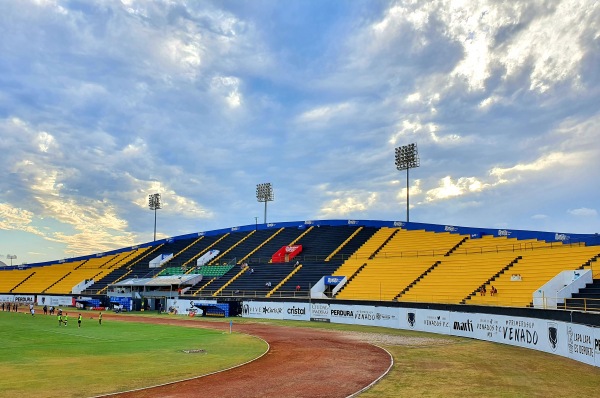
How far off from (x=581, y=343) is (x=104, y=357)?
25848mm

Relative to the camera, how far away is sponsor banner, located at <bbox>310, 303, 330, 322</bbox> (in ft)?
163

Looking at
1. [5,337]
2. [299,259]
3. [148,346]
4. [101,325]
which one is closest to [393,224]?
[299,259]

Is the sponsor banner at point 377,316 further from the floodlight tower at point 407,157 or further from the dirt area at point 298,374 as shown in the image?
the floodlight tower at point 407,157

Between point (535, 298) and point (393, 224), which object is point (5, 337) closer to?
point (535, 298)

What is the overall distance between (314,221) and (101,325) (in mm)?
45300

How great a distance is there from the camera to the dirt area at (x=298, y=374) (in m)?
17.6

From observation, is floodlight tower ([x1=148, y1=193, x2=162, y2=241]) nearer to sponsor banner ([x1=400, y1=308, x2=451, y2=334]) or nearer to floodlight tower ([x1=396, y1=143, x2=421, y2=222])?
floodlight tower ([x1=396, y1=143, x2=421, y2=222])

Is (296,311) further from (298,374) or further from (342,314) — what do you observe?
(298,374)

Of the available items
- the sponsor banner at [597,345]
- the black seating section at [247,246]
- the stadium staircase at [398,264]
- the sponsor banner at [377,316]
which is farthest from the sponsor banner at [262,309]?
the sponsor banner at [597,345]

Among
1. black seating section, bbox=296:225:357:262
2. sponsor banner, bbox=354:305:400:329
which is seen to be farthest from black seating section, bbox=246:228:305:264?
sponsor banner, bbox=354:305:400:329

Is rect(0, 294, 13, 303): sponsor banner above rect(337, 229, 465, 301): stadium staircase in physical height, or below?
below

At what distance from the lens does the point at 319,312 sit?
50.2 meters

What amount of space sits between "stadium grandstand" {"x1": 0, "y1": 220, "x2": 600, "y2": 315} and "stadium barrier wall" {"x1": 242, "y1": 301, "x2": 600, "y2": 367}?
1698 mm

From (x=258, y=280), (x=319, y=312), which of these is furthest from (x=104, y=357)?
(x=258, y=280)
